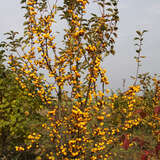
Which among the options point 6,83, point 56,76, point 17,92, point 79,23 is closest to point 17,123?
point 17,92

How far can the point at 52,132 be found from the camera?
4395 millimetres

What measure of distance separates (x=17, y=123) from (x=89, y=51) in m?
2.15

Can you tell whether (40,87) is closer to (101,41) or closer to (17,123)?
(17,123)

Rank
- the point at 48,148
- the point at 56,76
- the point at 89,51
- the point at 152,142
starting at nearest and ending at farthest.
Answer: the point at 89,51 < the point at 56,76 < the point at 48,148 < the point at 152,142

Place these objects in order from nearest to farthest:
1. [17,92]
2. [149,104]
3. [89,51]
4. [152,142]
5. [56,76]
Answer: [89,51], [56,76], [17,92], [152,142], [149,104]

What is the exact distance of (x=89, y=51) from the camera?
3766 mm

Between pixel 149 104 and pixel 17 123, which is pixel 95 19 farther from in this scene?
pixel 149 104

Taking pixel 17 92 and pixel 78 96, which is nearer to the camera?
pixel 78 96

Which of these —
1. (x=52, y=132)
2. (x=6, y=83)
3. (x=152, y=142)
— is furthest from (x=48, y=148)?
(x=152, y=142)

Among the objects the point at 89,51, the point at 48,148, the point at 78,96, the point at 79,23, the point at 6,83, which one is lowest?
the point at 48,148

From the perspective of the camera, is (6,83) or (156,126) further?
(156,126)

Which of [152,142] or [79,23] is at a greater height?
[79,23]

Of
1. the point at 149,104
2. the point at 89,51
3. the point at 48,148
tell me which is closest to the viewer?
the point at 89,51

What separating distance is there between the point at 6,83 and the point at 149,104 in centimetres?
529
